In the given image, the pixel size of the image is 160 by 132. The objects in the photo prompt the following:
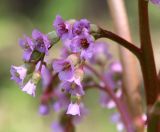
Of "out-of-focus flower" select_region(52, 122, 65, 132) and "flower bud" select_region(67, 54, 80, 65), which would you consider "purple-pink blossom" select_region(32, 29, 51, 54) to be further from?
"out-of-focus flower" select_region(52, 122, 65, 132)

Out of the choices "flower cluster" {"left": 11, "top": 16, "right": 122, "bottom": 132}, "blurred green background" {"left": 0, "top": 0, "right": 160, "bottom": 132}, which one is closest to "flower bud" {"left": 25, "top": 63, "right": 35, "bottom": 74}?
"flower cluster" {"left": 11, "top": 16, "right": 122, "bottom": 132}

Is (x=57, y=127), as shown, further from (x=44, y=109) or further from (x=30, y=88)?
(x=30, y=88)

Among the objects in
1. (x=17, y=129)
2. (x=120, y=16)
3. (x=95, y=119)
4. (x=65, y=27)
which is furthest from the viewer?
(x=95, y=119)

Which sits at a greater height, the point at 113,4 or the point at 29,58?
the point at 113,4

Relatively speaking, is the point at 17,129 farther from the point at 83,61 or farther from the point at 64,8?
the point at 83,61

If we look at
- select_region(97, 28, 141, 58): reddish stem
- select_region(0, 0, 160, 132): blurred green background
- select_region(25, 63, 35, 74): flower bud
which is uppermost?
select_region(0, 0, 160, 132): blurred green background

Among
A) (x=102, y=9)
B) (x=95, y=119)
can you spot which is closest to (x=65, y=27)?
(x=95, y=119)

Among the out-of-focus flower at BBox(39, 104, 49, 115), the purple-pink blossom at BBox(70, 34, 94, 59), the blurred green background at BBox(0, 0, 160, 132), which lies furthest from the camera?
the blurred green background at BBox(0, 0, 160, 132)
